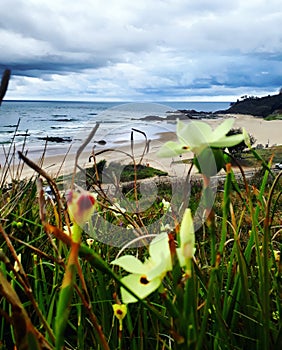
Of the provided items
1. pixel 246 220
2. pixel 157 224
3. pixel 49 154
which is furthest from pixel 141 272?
pixel 49 154

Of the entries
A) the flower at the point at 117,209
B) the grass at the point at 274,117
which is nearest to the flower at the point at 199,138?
the flower at the point at 117,209

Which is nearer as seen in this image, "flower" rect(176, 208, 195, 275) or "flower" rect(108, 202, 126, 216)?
"flower" rect(176, 208, 195, 275)

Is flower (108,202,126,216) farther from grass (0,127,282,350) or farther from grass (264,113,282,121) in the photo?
grass (264,113,282,121)

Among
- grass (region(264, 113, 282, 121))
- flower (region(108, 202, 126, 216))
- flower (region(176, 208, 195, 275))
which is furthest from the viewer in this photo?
grass (region(264, 113, 282, 121))

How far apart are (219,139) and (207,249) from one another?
1.71 m

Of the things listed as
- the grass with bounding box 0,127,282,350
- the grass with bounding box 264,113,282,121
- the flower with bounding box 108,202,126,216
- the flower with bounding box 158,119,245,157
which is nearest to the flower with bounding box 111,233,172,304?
the grass with bounding box 0,127,282,350

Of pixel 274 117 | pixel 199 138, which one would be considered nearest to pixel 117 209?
pixel 199 138

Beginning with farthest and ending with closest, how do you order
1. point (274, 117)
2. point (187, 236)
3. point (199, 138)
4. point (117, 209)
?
point (274, 117) → point (117, 209) → point (199, 138) → point (187, 236)

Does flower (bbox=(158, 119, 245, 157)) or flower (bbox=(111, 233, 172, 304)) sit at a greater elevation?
flower (bbox=(158, 119, 245, 157))

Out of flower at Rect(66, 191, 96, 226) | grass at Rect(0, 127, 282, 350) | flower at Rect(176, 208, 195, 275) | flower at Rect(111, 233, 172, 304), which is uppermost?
flower at Rect(66, 191, 96, 226)

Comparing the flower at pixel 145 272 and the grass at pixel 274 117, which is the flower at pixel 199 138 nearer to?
the flower at pixel 145 272

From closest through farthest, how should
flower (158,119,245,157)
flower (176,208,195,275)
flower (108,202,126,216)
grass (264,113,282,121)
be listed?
1. flower (176,208,195,275)
2. flower (158,119,245,157)
3. flower (108,202,126,216)
4. grass (264,113,282,121)

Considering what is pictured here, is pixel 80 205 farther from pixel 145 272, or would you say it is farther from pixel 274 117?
pixel 274 117

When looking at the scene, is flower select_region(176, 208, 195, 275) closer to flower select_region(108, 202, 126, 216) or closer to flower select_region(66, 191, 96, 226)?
flower select_region(66, 191, 96, 226)
